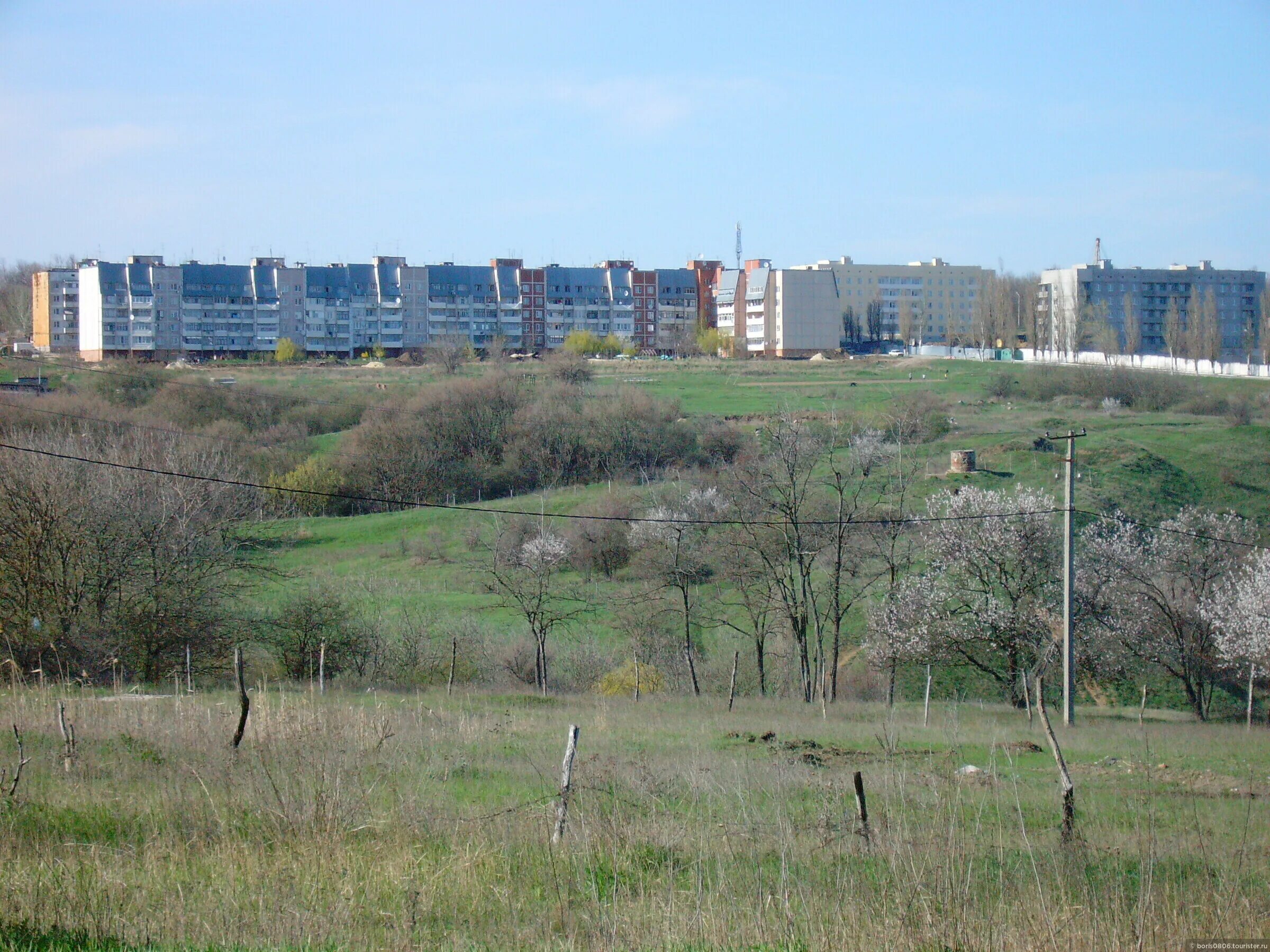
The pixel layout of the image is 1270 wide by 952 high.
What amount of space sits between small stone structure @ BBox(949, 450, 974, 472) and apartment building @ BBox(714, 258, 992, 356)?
64.3 metres

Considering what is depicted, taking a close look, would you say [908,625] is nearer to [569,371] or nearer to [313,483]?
[313,483]

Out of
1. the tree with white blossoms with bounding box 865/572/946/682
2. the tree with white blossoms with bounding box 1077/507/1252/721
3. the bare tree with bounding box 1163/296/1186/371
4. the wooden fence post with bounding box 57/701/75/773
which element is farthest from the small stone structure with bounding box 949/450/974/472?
the bare tree with bounding box 1163/296/1186/371

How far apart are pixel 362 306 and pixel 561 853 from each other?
103690 mm

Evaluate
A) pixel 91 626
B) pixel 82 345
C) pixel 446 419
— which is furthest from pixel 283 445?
pixel 82 345

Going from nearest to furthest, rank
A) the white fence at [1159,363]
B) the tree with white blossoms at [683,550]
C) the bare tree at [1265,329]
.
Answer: the tree with white blossoms at [683,550] → the white fence at [1159,363] → the bare tree at [1265,329]

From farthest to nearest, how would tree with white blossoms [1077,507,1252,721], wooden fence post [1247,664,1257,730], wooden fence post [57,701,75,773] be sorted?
tree with white blossoms [1077,507,1252,721] → wooden fence post [1247,664,1257,730] → wooden fence post [57,701,75,773]

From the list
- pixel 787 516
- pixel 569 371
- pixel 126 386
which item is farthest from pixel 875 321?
pixel 787 516

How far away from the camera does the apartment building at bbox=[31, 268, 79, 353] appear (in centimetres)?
9931

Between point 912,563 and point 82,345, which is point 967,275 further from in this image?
point 912,563

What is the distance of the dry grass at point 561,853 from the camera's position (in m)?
4.94

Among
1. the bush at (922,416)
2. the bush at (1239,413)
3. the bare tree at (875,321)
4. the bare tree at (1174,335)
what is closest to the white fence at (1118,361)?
the bare tree at (1174,335)

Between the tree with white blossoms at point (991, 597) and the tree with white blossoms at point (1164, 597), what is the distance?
134cm

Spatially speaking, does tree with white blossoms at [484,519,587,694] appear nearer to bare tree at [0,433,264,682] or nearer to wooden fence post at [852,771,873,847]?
bare tree at [0,433,264,682]

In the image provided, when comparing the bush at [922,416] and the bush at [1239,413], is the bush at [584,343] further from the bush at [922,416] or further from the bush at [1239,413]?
the bush at [1239,413]
